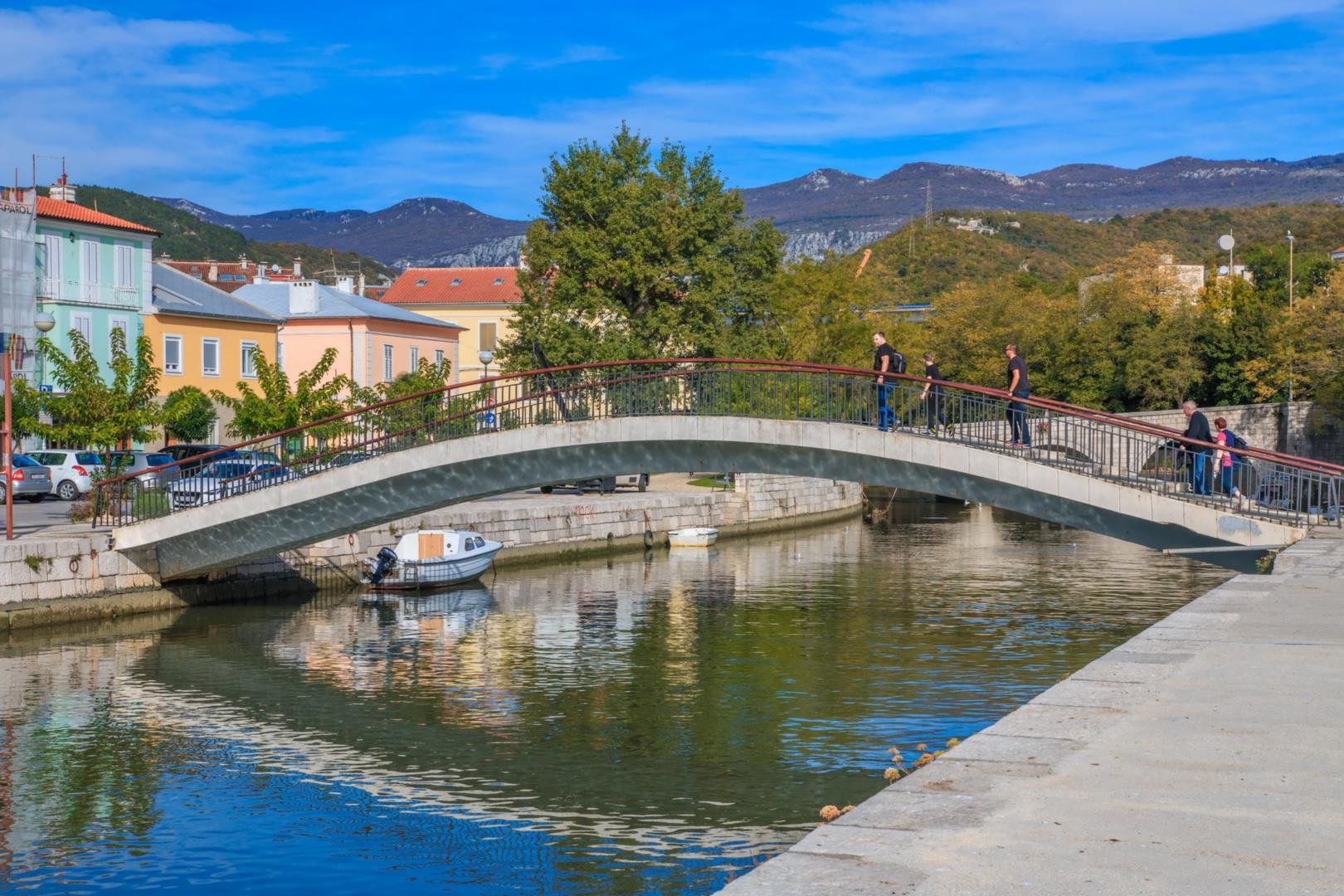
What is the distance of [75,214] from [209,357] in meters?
8.10

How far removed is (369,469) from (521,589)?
25.0ft

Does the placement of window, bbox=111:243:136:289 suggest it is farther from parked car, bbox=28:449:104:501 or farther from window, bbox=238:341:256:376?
parked car, bbox=28:449:104:501

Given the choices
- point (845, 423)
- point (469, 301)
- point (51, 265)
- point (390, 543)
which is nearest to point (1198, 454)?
point (845, 423)

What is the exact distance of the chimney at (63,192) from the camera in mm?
53438

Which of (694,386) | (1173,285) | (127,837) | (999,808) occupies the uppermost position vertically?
(1173,285)

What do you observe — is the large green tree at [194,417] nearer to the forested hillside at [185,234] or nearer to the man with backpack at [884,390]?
the man with backpack at [884,390]

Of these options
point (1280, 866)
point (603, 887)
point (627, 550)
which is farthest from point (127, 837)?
point (627, 550)

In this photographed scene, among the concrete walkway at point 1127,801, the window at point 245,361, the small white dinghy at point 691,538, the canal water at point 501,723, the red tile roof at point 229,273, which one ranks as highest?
the red tile roof at point 229,273

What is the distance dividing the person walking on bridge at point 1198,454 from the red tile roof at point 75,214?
3994 centimetres

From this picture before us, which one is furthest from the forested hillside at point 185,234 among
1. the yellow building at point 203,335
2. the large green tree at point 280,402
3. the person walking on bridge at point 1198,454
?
the person walking on bridge at point 1198,454

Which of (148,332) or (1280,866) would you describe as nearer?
(1280,866)

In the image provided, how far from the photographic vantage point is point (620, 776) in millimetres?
14422

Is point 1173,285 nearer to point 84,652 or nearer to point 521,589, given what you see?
point 521,589

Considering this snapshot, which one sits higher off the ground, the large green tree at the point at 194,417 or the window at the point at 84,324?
the window at the point at 84,324
